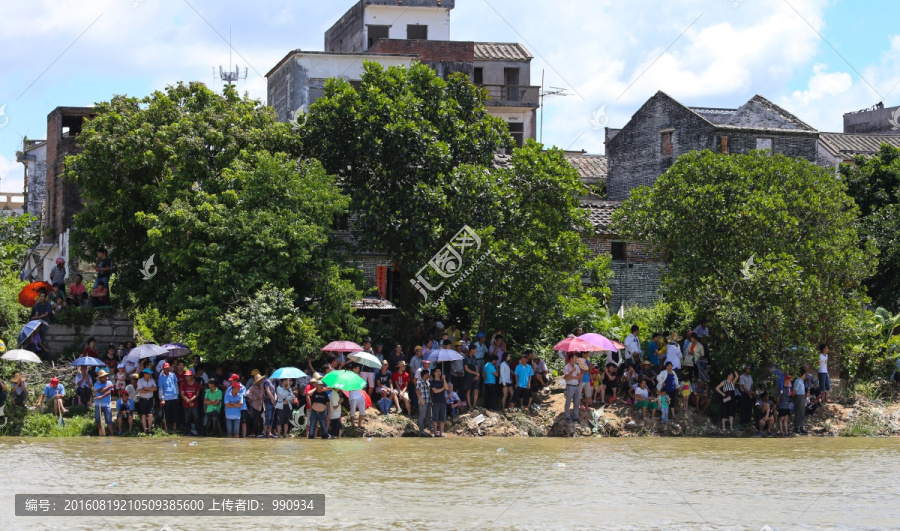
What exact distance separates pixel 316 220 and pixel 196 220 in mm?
2751

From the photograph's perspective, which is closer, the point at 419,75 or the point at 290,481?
the point at 290,481

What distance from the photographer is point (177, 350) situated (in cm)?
2270

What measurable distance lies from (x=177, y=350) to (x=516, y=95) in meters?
31.0

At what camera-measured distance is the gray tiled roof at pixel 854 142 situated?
48.4m

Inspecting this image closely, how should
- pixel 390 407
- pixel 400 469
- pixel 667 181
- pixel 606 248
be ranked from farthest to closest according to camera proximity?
pixel 606 248 → pixel 667 181 → pixel 390 407 → pixel 400 469

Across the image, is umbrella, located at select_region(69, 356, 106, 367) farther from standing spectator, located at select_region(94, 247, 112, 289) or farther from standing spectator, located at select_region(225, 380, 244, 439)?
standing spectator, located at select_region(94, 247, 112, 289)

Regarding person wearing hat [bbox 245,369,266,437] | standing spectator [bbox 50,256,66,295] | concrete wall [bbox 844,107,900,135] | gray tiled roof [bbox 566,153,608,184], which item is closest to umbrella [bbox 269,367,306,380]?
person wearing hat [bbox 245,369,266,437]

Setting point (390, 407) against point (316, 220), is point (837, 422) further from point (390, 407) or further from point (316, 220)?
point (316, 220)

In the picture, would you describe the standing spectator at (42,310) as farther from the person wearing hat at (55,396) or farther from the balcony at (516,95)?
the balcony at (516,95)

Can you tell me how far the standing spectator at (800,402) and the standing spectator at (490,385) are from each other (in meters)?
6.78

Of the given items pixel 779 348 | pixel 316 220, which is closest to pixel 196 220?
pixel 316 220

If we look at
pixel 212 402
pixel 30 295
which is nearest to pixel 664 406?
pixel 212 402

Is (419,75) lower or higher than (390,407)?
higher

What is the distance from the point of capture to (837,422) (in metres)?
24.3
